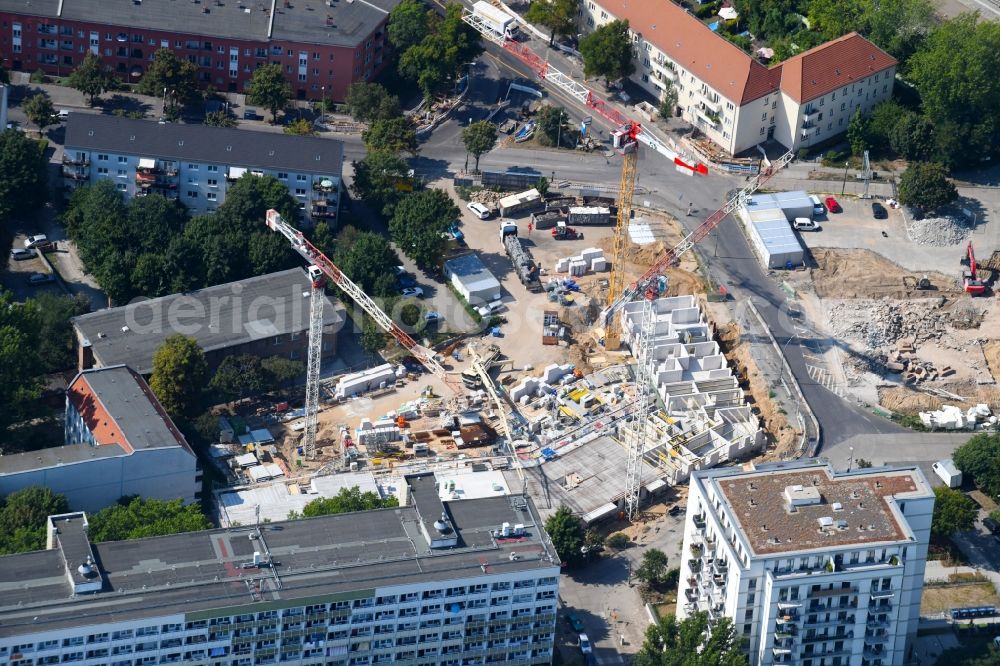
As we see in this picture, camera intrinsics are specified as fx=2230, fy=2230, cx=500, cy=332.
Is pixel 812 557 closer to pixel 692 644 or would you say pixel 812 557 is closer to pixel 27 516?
pixel 692 644

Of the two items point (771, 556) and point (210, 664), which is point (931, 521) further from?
point (210, 664)

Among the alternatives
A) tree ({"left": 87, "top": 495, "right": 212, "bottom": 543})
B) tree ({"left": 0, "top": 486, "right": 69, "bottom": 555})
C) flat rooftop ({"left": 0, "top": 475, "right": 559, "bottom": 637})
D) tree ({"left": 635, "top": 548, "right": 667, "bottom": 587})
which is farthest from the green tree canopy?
tree ({"left": 635, "top": 548, "right": 667, "bottom": 587})

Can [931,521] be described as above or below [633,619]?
above

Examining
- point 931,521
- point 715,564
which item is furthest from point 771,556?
point 931,521

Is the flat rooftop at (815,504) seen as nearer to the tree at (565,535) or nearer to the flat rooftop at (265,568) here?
the flat rooftop at (265,568)

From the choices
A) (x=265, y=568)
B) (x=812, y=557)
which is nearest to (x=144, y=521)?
(x=265, y=568)

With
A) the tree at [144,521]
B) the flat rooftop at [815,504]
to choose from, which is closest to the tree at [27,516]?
the tree at [144,521]

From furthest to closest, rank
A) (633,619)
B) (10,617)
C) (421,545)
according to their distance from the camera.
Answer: (633,619) → (421,545) → (10,617)

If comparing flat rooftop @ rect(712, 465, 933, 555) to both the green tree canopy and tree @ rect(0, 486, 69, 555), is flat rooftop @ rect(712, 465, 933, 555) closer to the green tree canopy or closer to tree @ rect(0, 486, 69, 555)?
the green tree canopy
